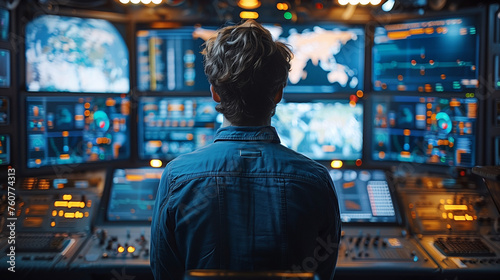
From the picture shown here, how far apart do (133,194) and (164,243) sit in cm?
138

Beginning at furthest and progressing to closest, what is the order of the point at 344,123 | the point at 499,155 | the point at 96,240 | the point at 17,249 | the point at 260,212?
the point at 344,123 < the point at 499,155 < the point at 96,240 < the point at 17,249 < the point at 260,212

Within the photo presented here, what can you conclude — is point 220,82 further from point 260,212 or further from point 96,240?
point 96,240

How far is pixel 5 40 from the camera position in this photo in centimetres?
247

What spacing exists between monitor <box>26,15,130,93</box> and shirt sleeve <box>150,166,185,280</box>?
1.57 meters

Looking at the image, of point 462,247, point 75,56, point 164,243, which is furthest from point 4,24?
point 462,247

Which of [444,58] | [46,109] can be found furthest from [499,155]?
[46,109]

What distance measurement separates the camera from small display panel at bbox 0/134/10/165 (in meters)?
2.50

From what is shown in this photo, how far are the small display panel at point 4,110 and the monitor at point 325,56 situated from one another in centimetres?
155

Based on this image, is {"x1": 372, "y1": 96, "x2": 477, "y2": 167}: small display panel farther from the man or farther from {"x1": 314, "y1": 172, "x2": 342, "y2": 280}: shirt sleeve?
the man

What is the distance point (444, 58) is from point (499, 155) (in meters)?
0.63

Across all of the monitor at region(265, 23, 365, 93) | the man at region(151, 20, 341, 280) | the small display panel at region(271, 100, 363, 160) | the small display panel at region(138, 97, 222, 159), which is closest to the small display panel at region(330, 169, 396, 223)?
the small display panel at region(271, 100, 363, 160)

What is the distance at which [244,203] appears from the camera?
4.11ft

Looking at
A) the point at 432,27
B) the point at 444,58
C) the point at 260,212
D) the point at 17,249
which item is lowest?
the point at 17,249

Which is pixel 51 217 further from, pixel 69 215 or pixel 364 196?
pixel 364 196
